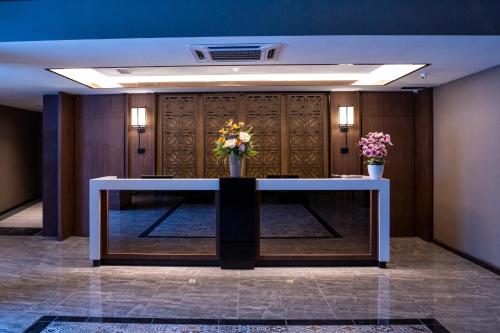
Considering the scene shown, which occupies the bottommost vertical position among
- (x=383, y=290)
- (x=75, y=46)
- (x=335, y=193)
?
(x=383, y=290)

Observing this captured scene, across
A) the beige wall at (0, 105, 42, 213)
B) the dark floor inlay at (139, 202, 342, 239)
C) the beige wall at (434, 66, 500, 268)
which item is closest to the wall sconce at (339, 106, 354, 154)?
the beige wall at (434, 66, 500, 268)

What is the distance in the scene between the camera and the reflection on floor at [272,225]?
206 inches

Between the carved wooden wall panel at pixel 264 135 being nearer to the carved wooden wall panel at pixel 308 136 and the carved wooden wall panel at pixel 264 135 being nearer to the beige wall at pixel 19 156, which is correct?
the carved wooden wall panel at pixel 308 136

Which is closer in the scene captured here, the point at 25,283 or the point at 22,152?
the point at 25,283

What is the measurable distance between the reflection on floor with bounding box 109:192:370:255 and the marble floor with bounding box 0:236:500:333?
315 mm

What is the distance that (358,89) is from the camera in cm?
686

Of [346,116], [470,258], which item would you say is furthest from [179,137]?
[470,258]

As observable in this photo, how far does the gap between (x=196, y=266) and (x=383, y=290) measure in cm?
241

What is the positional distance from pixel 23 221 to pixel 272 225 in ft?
21.1

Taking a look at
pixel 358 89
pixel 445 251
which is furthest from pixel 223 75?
pixel 445 251

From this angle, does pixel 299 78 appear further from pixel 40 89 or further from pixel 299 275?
pixel 40 89

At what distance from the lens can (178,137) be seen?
23.6 ft

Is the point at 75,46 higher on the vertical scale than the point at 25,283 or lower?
higher

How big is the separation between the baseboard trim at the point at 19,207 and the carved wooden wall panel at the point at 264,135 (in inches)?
252
